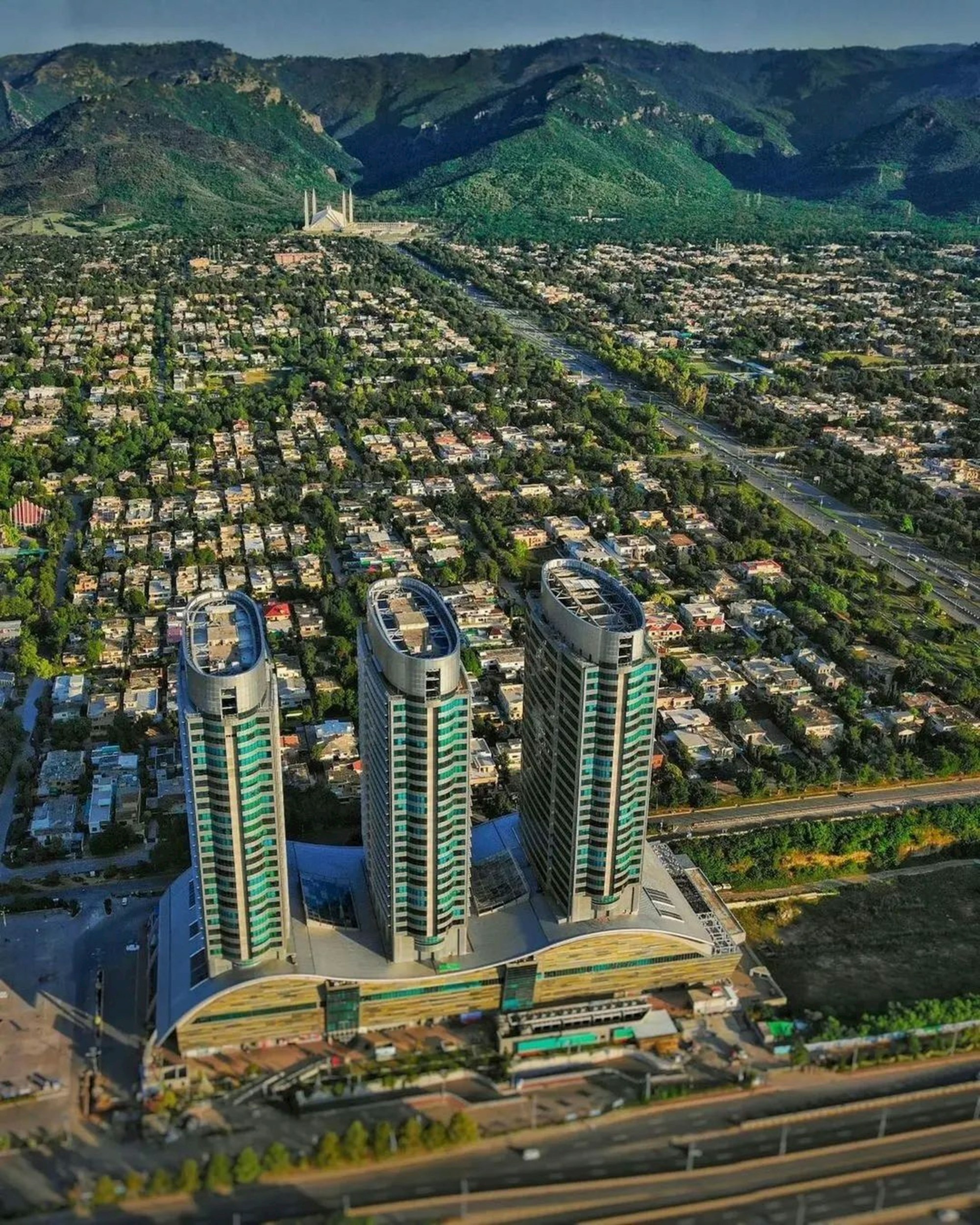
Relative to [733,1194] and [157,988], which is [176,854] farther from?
[733,1194]

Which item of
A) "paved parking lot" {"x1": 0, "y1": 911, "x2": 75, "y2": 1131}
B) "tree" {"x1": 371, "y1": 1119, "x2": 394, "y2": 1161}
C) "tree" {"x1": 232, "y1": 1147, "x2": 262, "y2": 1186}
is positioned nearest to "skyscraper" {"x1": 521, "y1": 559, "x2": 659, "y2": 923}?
"tree" {"x1": 371, "y1": 1119, "x2": 394, "y2": 1161}

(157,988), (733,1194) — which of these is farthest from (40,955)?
(733,1194)

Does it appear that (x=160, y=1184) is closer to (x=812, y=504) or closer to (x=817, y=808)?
(x=817, y=808)

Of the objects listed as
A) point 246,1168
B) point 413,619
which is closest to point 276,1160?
point 246,1168

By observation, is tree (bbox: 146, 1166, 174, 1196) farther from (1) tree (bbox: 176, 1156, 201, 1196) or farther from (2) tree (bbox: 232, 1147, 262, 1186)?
(2) tree (bbox: 232, 1147, 262, 1186)

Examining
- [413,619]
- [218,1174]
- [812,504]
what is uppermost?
[413,619]

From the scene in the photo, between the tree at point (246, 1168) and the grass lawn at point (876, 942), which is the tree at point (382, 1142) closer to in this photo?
the tree at point (246, 1168)
